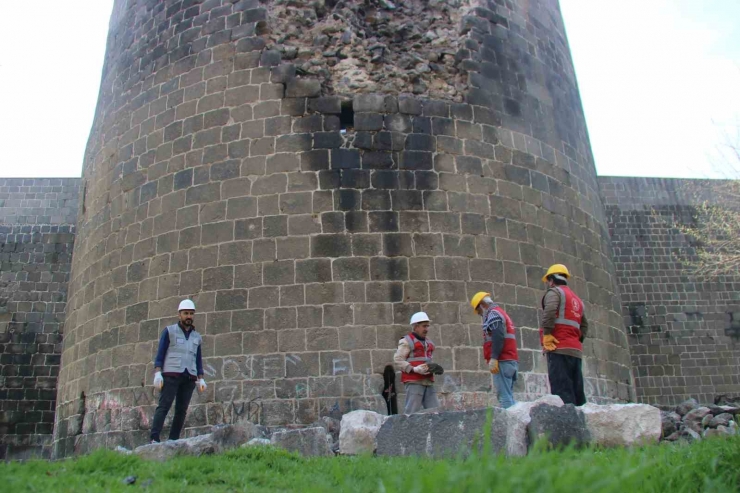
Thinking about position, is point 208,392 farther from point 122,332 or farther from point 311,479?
point 311,479

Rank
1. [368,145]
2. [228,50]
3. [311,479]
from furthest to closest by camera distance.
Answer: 1. [228,50]
2. [368,145]
3. [311,479]

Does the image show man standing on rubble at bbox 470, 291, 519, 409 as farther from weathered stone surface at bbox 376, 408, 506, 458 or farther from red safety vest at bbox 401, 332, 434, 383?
weathered stone surface at bbox 376, 408, 506, 458

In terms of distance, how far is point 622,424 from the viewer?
5.05 meters

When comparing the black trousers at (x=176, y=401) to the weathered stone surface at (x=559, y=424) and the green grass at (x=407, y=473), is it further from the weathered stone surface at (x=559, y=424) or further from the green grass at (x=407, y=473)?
the weathered stone surface at (x=559, y=424)

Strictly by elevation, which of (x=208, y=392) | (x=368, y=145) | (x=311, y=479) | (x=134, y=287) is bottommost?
(x=311, y=479)

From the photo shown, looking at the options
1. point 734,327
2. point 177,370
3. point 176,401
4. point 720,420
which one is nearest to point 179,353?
→ point 177,370

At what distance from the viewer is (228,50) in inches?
353

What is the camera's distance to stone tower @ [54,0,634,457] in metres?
7.72

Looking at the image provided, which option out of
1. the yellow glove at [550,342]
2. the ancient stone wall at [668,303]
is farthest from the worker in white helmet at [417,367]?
the ancient stone wall at [668,303]

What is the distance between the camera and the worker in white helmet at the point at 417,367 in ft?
21.6

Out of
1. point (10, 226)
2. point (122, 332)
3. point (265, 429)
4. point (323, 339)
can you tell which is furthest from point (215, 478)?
point (10, 226)

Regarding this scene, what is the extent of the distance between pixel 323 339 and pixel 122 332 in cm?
270

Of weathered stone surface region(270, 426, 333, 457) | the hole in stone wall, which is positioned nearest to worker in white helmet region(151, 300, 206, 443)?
weathered stone surface region(270, 426, 333, 457)

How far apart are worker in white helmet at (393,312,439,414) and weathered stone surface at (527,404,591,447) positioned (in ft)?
5.82
